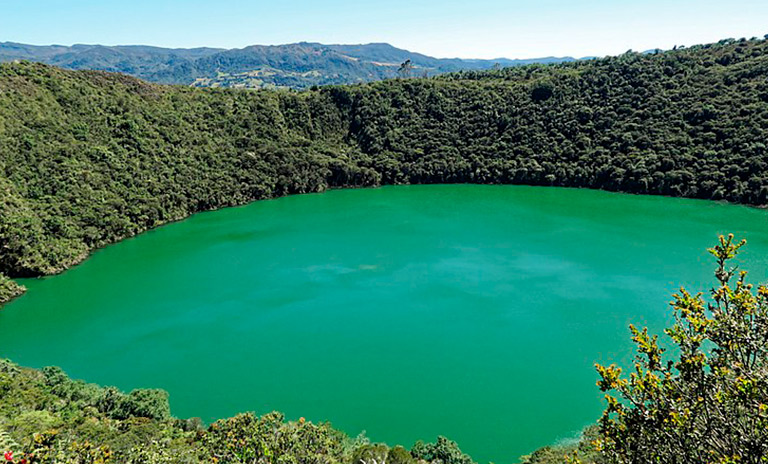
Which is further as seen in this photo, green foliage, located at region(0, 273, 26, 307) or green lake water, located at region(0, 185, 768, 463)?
green foliage, located at region(0, 273, 26, 307)

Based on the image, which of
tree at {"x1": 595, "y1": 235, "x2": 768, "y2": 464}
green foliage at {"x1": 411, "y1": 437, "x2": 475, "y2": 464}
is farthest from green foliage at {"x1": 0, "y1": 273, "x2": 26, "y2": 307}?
tree at {"x1": 595, "y1": 235, "x2": 768, "y2": 464}

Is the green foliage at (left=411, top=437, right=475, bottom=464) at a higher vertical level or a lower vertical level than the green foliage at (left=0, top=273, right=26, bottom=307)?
higher

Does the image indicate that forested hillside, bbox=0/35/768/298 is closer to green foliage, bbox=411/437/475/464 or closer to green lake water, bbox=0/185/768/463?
green lake water, bbox=0/185/768/463

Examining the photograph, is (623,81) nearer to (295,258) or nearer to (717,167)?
(717,167)

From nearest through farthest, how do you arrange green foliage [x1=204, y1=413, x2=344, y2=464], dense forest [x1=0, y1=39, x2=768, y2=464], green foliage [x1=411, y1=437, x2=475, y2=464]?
dense forest [x1=0, y1=39, x2=768, y2=464] → green foliage [x1=204, y1=413, x2=344, y2=464] → green foliage [x1=411, y1=437, x2=475, y2=464]

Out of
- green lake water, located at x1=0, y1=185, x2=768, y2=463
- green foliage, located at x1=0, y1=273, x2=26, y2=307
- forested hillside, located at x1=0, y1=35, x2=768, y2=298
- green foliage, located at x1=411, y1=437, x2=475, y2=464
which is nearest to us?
green foliage, located at x1=411, y1=437, x2=475, y2=464

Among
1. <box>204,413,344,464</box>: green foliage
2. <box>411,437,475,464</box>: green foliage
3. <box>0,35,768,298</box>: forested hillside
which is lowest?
<box>411,437,475,464</box>: green foliage

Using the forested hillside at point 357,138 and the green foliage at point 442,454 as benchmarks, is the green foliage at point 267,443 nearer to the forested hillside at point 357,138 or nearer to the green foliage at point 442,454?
the green foliage at point 442,454

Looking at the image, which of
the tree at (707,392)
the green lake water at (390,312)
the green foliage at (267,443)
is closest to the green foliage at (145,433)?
the green foliage at (267,443)

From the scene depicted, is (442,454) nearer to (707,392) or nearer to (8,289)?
(707,392)
